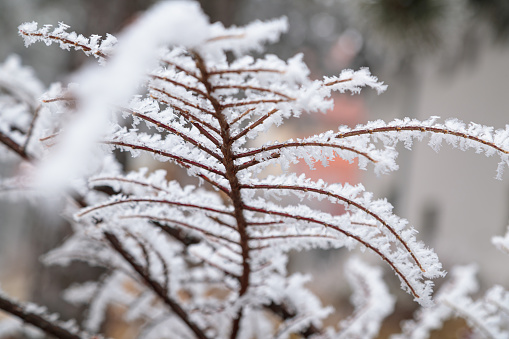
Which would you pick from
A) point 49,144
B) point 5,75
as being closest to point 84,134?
point 49,144

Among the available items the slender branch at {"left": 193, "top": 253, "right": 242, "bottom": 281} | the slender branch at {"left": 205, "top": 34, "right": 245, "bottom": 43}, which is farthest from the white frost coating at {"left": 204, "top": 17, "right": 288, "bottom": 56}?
the slender branch at {"left": 193, "top": 253, "right": 242, "bottom": 281}

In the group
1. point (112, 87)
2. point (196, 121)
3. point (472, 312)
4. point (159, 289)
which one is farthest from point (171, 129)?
point (472, 312)

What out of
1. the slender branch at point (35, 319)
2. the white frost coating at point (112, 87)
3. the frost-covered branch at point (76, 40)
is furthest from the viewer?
the slender branch at point (35, 319)

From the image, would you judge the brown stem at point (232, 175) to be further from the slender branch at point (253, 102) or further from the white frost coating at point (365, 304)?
the white frost coating at point (365, 304)

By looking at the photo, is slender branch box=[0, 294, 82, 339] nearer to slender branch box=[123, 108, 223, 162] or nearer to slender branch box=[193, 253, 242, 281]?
slender branch box=[193, 253, 242, 281]

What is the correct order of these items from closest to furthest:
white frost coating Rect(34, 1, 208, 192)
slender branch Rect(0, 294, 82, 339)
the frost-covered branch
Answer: white frost coating Rect(34, 1, 208, 192)
the frost-covered branch
slender branch Rect(0, 294, 82, 339)

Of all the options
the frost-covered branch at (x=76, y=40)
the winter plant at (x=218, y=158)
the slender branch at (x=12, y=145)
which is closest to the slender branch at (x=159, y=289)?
the winter plant at (x=218, y=158)

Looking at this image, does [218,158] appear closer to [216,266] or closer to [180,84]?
[180,84]

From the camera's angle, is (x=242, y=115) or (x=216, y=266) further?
(x=216, y=266)
